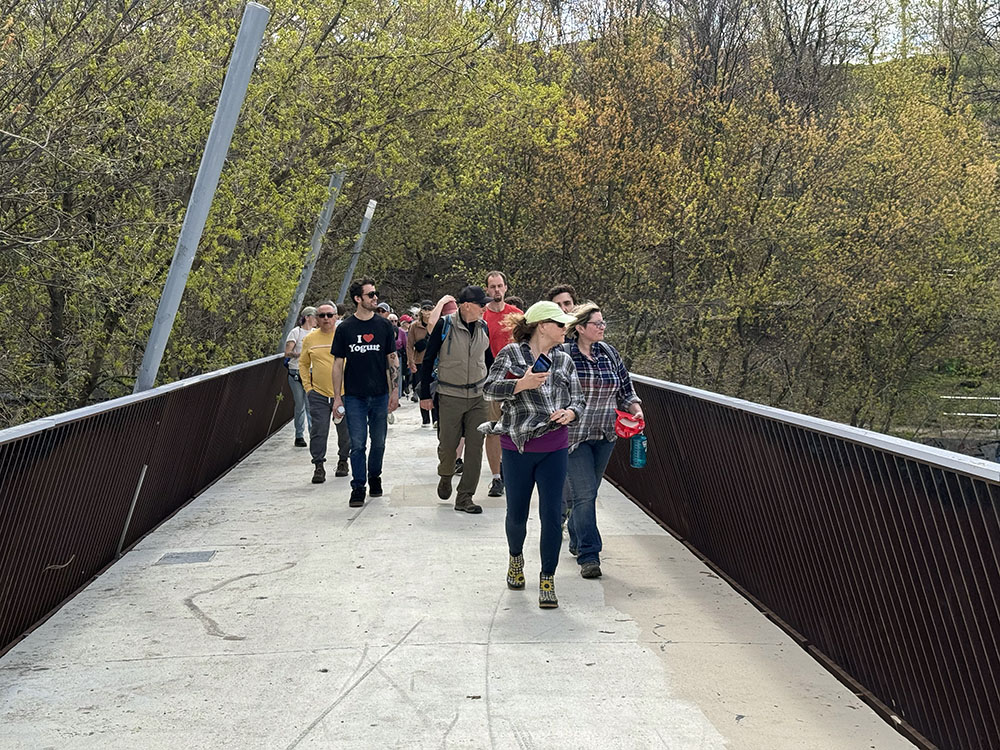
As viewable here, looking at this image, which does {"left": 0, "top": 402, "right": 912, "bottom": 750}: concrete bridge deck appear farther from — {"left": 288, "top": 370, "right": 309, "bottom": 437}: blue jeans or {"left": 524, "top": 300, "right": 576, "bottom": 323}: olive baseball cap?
{"left": 288, "top": 370, "right": 309, "bottom": 437}: blue jeans

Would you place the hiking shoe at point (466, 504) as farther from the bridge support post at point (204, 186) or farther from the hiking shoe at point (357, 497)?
the bridge support post at point (204, 186)

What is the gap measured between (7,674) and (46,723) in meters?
0.84

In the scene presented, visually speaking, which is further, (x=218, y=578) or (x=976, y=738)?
(x=218, y=578)

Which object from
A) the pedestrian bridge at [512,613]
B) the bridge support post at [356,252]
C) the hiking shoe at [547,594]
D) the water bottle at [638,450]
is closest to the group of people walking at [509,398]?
the hiking shoe at [547,594]

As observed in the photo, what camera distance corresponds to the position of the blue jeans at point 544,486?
7.20 metres

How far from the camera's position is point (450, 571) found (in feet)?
26.8

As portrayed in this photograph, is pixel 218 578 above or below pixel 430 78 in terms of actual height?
below

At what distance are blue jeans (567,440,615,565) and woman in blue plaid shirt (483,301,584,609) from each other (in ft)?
2.30

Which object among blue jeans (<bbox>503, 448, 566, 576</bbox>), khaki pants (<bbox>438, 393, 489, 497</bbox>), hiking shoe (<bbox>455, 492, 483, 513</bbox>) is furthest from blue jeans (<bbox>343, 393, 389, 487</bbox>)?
blue jeans (<bbox>503, 448, 566, 576</bbox>)

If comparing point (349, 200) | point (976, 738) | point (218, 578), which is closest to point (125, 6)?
point (218, 578)

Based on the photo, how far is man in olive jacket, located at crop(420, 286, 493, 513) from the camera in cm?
1084

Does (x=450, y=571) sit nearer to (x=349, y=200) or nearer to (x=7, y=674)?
(x=7, y=674)

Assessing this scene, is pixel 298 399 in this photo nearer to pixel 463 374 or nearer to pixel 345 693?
pixel 463 374

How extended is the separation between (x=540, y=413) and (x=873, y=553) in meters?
2.24
